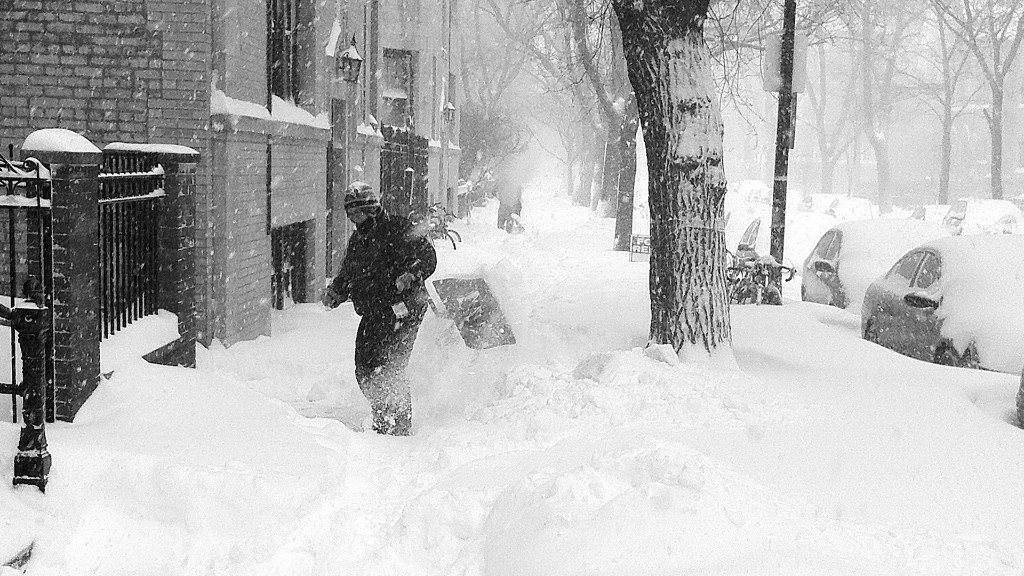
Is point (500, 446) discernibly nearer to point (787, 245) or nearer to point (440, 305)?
point (440, 305)

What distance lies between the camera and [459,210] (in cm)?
3475

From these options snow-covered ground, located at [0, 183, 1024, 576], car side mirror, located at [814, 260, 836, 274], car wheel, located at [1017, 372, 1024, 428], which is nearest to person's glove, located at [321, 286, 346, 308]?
snow-covered ground, located at [0, 183, 1024, 576]

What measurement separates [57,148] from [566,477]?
107 inches

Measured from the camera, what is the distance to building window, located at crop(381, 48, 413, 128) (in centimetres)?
2388

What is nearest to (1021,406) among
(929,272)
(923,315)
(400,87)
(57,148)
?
(923,315)

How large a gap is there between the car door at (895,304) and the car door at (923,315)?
35mm

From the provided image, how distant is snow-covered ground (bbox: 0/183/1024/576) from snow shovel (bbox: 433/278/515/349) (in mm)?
1482

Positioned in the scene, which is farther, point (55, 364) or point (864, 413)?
point (864, 413)

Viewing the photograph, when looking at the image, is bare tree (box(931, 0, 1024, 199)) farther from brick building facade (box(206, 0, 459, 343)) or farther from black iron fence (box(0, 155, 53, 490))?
black iron fence (box(0, 155, 53, 490))

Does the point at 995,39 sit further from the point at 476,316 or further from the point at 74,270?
the point at 74,270

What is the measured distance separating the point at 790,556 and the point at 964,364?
519cm

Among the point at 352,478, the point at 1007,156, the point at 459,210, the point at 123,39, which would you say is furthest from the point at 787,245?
the point at 1007,156

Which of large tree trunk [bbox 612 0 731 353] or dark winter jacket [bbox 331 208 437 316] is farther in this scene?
large tree trunk [bbox 612 0 731 353]

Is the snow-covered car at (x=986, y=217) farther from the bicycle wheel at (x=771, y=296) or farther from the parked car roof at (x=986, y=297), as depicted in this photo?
the parked car roof at (x=986, y=297)
